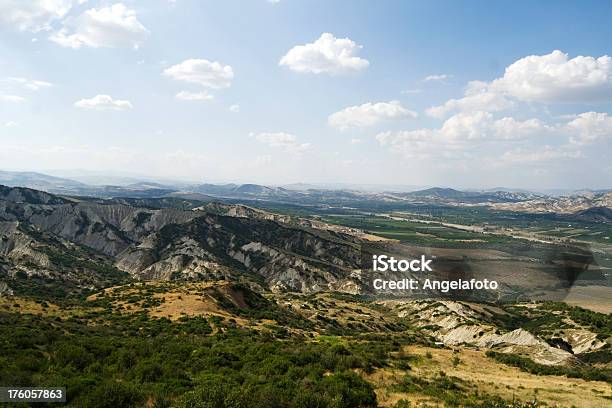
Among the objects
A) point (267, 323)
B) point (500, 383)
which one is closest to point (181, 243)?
point (267, 323)

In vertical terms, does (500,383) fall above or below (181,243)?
above

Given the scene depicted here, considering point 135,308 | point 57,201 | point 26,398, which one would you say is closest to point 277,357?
point 26,398

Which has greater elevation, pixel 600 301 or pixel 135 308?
pixel 135 308

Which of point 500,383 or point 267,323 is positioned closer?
point 500,383

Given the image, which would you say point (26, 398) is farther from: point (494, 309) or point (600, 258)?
point (600, 258)

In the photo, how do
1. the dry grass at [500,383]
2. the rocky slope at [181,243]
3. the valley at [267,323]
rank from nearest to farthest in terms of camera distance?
the valley at [267,323], the dry grass at [500,383], the rocky slope at [181,243]

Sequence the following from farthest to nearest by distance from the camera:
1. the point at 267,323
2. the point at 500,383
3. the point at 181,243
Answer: the point at 181,243
the point at 267,323
the point at 500,383

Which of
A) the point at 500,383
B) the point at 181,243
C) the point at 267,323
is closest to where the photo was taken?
the point at 500,383

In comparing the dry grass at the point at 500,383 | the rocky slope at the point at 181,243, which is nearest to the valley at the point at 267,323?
the dry grass at the point at 500,383

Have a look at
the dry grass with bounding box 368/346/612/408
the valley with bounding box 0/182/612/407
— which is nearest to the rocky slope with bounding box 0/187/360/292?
the valley with bounding box 0/182/612/407

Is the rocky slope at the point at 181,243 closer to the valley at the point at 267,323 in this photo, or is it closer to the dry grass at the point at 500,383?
the valley at the point at 267,323

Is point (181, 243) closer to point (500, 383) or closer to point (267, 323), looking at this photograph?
point (267, 323)
